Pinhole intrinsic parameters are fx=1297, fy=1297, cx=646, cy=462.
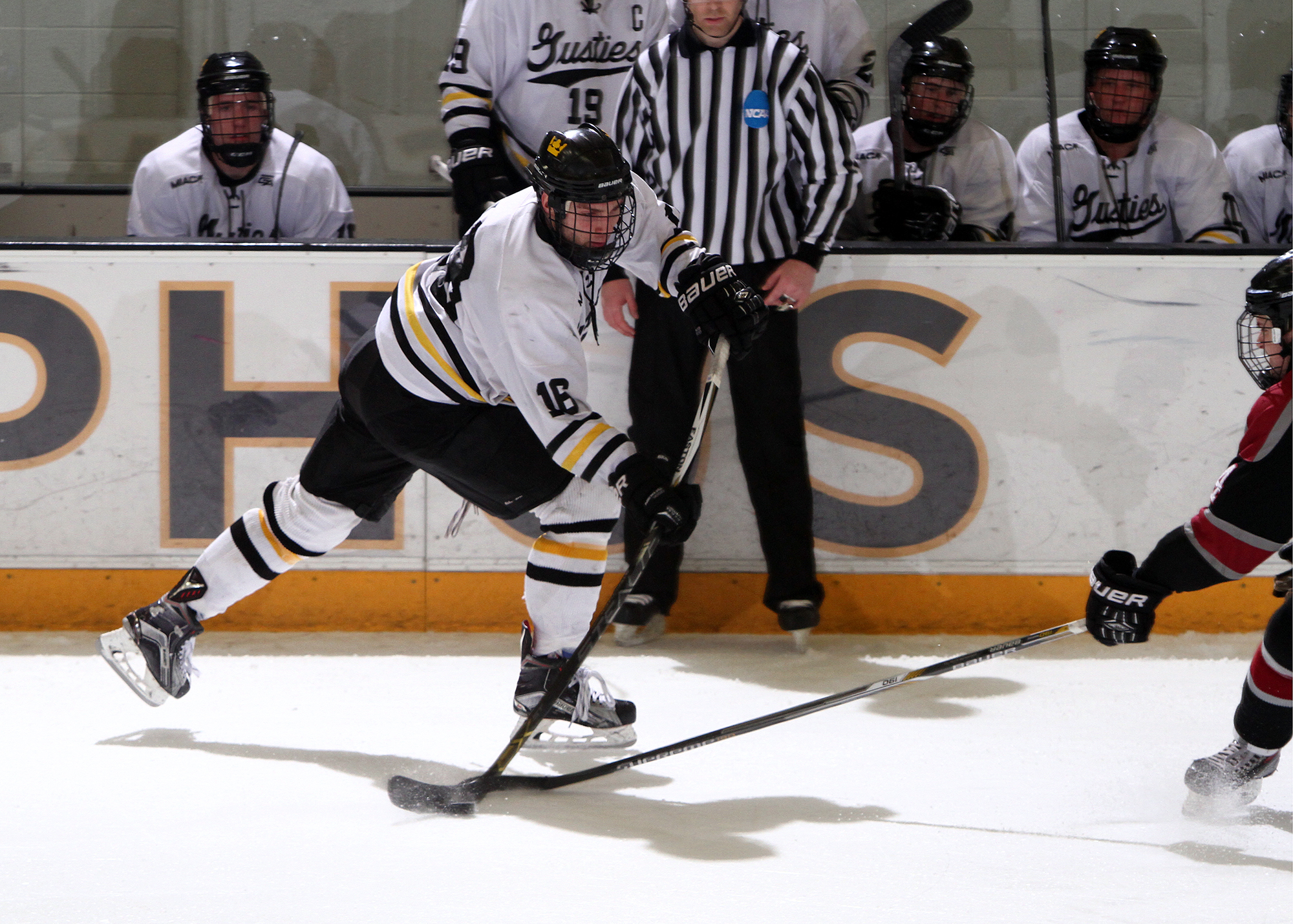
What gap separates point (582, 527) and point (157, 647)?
0.85 metres

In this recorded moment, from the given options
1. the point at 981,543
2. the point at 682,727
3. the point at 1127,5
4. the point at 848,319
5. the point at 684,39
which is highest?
the point at 1127,5

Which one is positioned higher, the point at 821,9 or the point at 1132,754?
the point at 821,9

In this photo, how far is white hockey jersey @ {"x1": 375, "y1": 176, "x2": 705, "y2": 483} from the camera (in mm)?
2014

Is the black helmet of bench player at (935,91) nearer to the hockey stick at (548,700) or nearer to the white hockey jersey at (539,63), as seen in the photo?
the white hockey jersey at (539,63)

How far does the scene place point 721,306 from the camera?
2.24 m

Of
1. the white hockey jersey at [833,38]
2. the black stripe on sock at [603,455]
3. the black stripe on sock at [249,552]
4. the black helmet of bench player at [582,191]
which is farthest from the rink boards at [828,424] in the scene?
the black stripe on sock at [603,455]

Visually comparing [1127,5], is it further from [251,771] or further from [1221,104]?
[251,771]

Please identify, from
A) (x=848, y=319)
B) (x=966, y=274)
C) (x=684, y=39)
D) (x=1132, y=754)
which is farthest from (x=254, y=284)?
(x=1132, y=754)

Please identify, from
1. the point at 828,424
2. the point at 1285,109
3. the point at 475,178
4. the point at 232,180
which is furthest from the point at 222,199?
the point at 1285,109

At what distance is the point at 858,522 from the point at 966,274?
2.10 feet

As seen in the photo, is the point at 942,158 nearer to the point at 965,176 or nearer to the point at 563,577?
the point at 965,176

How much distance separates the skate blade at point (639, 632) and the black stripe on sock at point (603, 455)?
110cm

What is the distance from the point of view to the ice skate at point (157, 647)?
A: 7.95ft

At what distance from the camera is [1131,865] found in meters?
1.74
